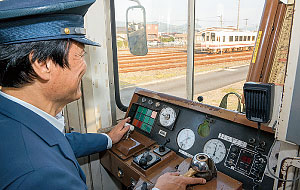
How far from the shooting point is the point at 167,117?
1.50 metres

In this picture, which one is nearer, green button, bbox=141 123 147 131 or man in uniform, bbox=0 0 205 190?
man in uniform, bbox=0 0 205 190

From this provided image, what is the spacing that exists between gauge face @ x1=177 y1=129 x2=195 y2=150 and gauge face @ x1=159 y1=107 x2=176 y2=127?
120 mm

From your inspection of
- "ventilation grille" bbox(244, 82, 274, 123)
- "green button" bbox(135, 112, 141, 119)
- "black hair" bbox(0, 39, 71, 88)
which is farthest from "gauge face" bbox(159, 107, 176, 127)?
"black hair" bbox(0, 39, 71, 88)

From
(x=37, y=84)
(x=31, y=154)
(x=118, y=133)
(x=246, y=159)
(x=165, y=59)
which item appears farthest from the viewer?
(x=165, y=59)

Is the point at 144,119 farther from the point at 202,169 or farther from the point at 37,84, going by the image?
the point at 37,84

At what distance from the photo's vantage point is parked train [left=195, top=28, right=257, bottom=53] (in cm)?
198

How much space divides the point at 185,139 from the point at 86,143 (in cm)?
70

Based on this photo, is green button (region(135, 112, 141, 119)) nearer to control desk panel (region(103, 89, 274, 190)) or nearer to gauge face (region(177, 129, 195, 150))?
control desk panel (region(103, 89, 274, 190))

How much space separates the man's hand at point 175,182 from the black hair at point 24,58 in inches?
27.4

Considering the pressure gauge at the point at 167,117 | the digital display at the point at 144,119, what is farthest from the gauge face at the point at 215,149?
the digital display at the point at 144,119

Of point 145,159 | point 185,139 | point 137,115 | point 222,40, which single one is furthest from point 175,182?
point 222,40

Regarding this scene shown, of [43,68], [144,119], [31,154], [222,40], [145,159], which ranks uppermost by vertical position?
[222,40]

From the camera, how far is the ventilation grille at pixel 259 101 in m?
0.76

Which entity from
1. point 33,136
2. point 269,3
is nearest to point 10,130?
point 33,136
